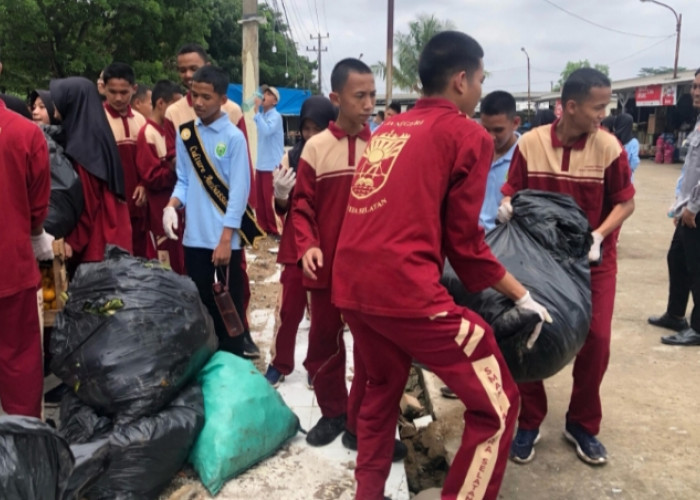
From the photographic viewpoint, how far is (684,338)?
466cm

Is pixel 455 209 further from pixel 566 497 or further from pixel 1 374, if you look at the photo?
pixel 1 374

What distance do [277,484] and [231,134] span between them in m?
1.89

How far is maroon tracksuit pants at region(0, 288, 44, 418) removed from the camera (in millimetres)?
2674

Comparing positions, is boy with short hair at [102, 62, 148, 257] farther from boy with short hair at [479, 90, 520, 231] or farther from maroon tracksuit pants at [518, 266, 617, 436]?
maroon tracksuit pants at [518, 266, 617, 436]

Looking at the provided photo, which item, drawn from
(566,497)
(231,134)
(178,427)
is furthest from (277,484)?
(231,134)

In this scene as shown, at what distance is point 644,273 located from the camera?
6836 millimetres

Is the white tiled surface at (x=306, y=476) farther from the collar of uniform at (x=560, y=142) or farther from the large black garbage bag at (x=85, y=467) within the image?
the collar of uniform at (x=560, y=142)

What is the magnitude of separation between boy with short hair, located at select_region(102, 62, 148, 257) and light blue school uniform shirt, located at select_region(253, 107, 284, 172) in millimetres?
4018

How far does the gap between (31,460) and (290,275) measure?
2.13 metres

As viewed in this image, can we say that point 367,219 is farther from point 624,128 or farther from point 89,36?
point 89,36

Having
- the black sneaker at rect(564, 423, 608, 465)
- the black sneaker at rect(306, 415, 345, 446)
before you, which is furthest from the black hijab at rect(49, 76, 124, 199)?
the black sneaker at rect(564, 423, 608, 465)

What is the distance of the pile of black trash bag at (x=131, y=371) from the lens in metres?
2.42

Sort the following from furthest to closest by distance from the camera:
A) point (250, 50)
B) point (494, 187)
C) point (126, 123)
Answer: point (250, 50) < point (126, 123) < point (494, 187)

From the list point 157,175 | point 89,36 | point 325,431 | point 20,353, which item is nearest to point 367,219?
point 325,431
